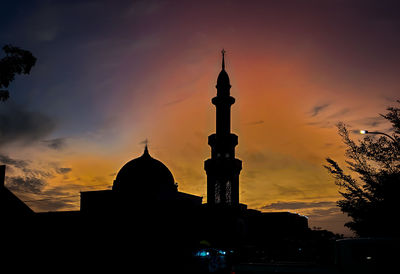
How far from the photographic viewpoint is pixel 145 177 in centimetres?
6594

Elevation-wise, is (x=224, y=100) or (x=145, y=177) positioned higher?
(x=224, y=100)

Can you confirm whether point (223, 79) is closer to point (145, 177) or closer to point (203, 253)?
point (145, 177)

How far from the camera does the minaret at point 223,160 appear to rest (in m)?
63.7

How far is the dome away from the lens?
6475 cm

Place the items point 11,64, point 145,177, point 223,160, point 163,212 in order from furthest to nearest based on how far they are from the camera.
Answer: point 145,177
point 223,160
point 163,212
point 11,64

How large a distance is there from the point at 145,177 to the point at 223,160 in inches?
496

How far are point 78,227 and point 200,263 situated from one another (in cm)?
2577

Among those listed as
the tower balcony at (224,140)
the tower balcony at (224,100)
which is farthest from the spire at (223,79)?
the tower balcony at (224,140)

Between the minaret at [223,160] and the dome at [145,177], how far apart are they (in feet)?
22.5

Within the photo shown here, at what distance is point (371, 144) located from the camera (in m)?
23.0

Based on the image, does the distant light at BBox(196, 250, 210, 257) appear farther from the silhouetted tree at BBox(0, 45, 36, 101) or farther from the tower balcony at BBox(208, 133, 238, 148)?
the tower balcony at BBox(208, 133, 238, 148)

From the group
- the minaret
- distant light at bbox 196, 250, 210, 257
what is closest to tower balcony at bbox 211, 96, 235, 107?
the minaret

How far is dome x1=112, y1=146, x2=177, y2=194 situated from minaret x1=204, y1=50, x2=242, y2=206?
685cm

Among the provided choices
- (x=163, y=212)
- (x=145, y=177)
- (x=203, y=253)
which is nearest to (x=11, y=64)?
(x=203, y=253)
